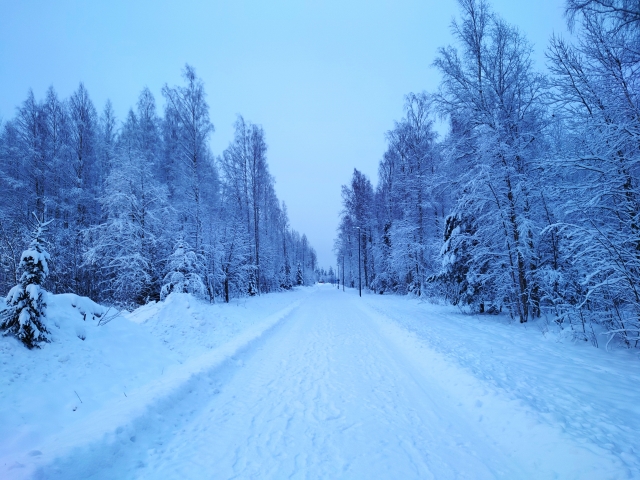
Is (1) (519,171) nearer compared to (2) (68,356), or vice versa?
(2) (68,356)

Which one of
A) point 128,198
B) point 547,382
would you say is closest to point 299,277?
point 128,198

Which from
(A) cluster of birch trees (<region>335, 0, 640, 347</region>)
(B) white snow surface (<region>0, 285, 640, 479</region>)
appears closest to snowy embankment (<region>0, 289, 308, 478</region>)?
(B) white snow surface (<region>0, 285, 640, 479</region>)

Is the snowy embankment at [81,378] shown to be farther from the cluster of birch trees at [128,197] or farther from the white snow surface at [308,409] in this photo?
the cluster of birch trees at [128,197]

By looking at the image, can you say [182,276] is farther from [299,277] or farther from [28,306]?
[299,277]

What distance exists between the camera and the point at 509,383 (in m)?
4.32

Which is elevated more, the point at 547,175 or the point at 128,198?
the point at 128,198

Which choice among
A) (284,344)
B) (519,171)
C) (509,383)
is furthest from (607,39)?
(284,344)

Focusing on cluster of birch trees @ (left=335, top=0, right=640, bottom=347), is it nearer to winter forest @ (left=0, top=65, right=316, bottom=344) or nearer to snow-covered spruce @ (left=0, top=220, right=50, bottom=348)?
snow-covered spruce @ (left=0, top=220, right=50, bottom=348)

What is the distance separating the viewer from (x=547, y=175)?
741 centimetres

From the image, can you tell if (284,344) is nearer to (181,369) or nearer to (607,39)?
(181,369)

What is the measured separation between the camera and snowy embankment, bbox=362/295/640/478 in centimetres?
292

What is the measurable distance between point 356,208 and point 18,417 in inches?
1212

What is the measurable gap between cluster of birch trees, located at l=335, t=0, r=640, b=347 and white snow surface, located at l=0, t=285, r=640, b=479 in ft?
6.36

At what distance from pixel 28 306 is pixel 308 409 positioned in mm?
4883
